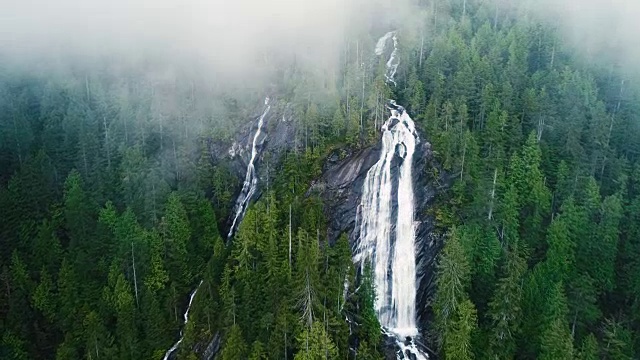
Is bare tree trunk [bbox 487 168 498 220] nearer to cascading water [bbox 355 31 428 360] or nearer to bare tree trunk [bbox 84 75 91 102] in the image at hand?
cascading water [bbox 355 31 428 360]

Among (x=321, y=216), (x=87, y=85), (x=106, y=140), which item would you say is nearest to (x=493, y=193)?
(x=321, y=216)

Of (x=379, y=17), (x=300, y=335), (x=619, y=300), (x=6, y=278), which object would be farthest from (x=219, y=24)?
(x=619, y=300)

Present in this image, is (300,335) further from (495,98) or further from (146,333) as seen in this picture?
(495,98)

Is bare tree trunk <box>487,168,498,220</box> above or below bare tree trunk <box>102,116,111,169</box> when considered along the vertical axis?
above

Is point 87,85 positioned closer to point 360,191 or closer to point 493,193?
point 360,191

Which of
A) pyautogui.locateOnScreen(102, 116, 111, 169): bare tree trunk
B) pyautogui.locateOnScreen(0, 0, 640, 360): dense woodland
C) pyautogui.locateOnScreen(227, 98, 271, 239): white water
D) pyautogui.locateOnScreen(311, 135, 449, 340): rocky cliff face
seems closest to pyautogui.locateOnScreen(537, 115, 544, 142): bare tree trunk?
pyautogui.locateOnScreen(0, 0, 640, 360): dense woodland

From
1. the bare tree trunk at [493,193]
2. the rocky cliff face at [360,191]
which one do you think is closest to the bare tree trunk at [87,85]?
the rocky cliff face at [360,191]

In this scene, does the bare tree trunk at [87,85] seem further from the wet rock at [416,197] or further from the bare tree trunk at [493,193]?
the bare tree trunk at [493,193]
